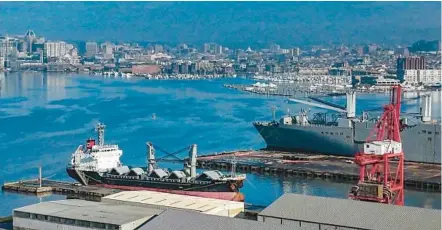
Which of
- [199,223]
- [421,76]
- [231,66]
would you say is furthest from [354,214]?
[231,66]

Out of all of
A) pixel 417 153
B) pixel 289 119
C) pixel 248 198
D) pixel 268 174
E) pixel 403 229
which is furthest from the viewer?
pixel 289 119

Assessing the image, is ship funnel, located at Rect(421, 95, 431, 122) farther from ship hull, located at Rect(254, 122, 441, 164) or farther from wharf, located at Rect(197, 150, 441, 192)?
wharf, located at Rect(197, 150, 441, 192)

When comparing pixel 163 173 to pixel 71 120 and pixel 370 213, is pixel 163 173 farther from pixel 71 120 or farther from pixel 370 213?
pixel 71 120

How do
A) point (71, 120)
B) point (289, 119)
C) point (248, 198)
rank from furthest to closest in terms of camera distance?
point (71, 120), point (289, 119), point (248, 198)

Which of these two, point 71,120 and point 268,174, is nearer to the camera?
point 268,174

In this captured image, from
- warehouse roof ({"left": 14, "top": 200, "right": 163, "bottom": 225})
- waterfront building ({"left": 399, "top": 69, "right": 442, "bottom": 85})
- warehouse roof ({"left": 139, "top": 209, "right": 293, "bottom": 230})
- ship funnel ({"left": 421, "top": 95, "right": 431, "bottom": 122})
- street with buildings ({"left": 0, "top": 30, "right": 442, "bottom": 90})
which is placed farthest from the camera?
street with buildings ({"left": 0, "top": 30, "right": 442, "bottom": 90})

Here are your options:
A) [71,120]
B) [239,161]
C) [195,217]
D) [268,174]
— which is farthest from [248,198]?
[71,120]

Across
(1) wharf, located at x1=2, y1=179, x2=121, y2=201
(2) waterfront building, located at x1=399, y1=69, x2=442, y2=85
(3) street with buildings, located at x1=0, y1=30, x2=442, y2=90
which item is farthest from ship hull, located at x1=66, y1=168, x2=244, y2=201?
(2) waterfront building, located at x1=399, y1=69, x2=442, y2=85
